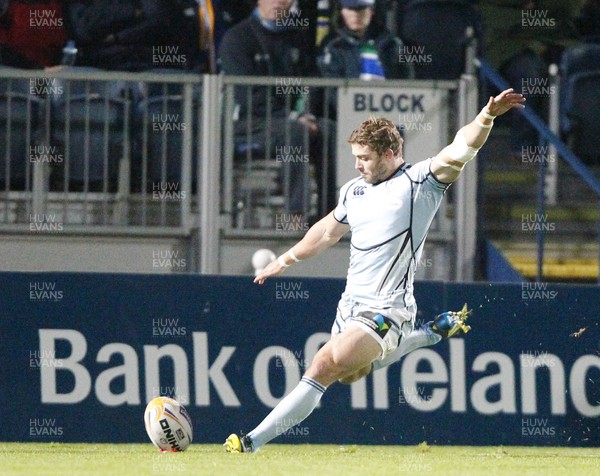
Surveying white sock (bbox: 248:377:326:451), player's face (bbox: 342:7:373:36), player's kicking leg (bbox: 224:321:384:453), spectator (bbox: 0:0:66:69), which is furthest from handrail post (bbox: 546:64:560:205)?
white sock (bbox: 248:377:326:451)

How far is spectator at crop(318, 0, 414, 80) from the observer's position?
38.0 feet

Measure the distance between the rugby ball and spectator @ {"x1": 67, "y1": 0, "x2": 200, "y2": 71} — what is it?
13.6 feet

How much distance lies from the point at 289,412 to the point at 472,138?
73.2 inches

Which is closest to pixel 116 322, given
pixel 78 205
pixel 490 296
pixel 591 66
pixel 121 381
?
pixel 121 381

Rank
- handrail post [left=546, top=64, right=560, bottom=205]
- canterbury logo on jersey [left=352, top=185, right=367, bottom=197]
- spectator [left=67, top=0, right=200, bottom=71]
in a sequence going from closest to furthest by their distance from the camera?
1. canterbury logo on jersey [left=352, top=185, right=367, bottom=197]
2. spectator [left=67, top=0, right=200, bottom=71]
3. handrail post [left=546, top=64, right=560, bottom=205]

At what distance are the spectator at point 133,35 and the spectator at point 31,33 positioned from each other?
161 millimetres

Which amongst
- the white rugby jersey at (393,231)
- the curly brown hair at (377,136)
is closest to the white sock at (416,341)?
the white rugby jersey at (393,231)

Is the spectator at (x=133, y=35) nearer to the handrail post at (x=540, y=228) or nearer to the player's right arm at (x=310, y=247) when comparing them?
the handrail post at (x=540, y=228)

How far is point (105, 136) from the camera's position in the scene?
10.7m

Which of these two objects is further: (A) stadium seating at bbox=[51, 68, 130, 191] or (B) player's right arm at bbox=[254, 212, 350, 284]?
A: (A) stadium seating at bbox=[51, 68, 130, 191]

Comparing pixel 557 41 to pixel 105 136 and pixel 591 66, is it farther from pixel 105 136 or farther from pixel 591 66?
pixel 105 136

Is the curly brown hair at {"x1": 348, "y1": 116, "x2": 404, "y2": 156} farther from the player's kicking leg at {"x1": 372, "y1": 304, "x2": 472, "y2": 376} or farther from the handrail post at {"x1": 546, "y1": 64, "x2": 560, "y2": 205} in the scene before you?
the handrail post at {"x1": 546, "y1": 64, "x2": 560, "y2": 205}

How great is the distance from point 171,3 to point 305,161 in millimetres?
2050

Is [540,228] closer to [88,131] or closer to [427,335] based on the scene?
[427,335]
